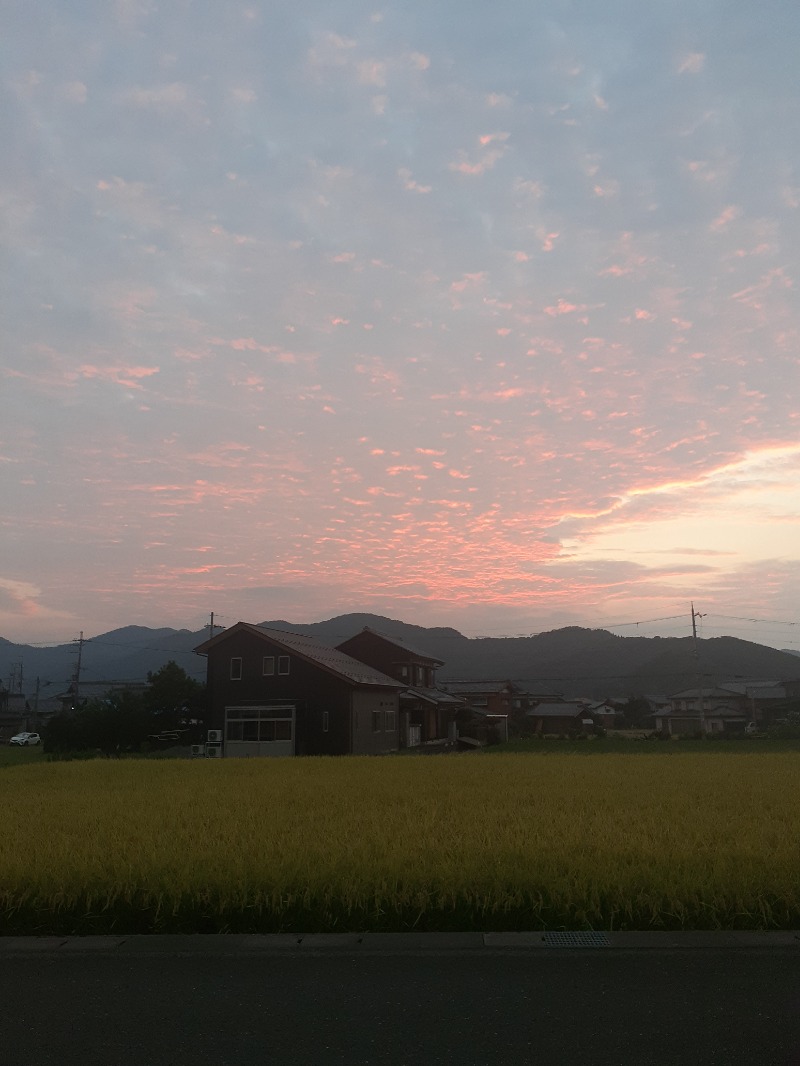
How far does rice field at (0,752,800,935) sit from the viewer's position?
6.47 meters

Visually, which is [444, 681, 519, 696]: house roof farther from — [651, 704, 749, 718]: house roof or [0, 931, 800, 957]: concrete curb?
[0, 931, 800, 957]: concrete curb

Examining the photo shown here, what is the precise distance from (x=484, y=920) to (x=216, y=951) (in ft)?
6.95

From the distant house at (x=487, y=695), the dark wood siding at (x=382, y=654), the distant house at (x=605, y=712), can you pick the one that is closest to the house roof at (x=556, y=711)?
the distant house at (x=487, y=695)

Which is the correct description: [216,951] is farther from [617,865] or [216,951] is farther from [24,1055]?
[617,865]

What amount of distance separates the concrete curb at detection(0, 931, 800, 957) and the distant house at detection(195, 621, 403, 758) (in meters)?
32.5

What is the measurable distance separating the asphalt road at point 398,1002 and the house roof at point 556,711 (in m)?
77.0

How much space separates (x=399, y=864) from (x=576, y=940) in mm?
2038

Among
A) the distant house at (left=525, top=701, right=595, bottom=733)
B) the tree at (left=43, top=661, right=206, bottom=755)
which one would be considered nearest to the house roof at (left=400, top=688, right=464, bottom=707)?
the tree at (left=43, top=661, right=206, bottom=755)

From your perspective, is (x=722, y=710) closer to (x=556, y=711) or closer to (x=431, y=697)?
(x=556, y=711)

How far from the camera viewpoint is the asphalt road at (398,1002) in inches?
157

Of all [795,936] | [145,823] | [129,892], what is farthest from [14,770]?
[795,936]

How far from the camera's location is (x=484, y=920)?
6.42 meters

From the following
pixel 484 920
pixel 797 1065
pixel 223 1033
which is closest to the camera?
pixel 797 1065

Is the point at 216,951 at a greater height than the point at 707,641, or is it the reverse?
the point at 707,641
